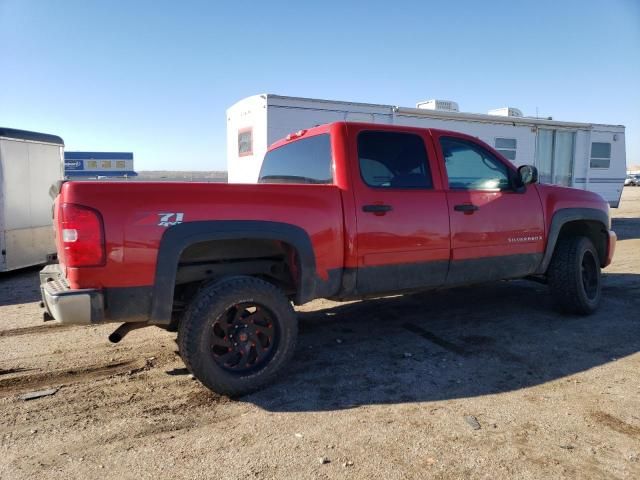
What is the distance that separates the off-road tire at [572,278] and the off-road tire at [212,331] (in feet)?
10.5

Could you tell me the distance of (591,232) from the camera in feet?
18.9

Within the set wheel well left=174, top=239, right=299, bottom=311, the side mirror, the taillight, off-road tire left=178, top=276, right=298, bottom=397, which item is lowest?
off-road tire left=178, top=276, right=298, bottom=397

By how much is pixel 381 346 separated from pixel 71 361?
2712 mm

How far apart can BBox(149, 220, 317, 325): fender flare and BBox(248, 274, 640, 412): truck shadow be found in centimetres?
92

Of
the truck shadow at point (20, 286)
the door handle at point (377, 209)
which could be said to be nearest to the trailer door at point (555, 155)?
the door handle at point (377, 209)

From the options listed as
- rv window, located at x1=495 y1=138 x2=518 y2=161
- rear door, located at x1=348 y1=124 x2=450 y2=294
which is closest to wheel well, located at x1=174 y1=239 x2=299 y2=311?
rear door, located at x1=348 y1=124 x2=450 y2=294

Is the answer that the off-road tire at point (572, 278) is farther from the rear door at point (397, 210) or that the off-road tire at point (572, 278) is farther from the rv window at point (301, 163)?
the rv window at point (301, 163)

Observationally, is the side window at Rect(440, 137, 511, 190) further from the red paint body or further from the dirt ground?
the dirt ground

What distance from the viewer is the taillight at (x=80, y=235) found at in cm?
293

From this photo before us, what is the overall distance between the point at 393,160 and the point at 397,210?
1.66 feet

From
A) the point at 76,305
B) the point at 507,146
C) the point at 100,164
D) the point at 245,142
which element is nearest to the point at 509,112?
the point at 507,146

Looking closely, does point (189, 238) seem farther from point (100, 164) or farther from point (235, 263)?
point (100, 164)

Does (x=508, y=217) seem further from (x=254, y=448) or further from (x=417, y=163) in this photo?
(x=254, y=448)

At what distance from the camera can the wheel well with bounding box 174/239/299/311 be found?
3523 millimetres
